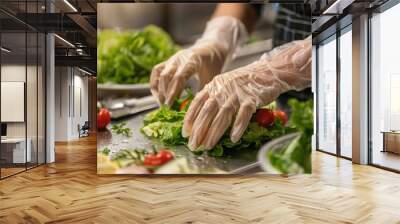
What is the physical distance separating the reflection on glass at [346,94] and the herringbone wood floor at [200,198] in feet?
5.96

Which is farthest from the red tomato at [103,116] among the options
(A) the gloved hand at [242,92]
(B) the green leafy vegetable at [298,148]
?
(B) the green leafy vegetable at [298,148]

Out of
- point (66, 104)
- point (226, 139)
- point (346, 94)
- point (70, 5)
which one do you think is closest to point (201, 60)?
point (226, 139)

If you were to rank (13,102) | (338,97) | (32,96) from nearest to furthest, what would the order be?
(13,102)
(32,96)
(338,97)

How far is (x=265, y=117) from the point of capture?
598 centimetres

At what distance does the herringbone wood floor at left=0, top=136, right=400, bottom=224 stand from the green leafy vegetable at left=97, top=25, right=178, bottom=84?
4.97 ft

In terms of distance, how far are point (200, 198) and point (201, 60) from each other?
7.22ft

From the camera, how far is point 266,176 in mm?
6297

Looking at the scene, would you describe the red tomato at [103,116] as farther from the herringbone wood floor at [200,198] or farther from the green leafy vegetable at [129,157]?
the herringbone wood floor at [200,198]

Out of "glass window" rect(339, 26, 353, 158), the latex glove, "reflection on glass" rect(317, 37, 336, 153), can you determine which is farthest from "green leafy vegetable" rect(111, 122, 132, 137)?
"reflection on glass" rect(317, 37, 336, 153)

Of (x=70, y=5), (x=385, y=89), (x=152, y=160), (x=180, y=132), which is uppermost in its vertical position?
(x=70, y=5)

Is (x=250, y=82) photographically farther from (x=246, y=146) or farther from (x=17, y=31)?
(x=17, y=31)

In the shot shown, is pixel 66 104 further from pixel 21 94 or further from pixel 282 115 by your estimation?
pixel 282 115

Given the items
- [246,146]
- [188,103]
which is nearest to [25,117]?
[188,103]

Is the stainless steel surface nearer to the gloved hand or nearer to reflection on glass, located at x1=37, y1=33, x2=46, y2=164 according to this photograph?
the gloved hand
